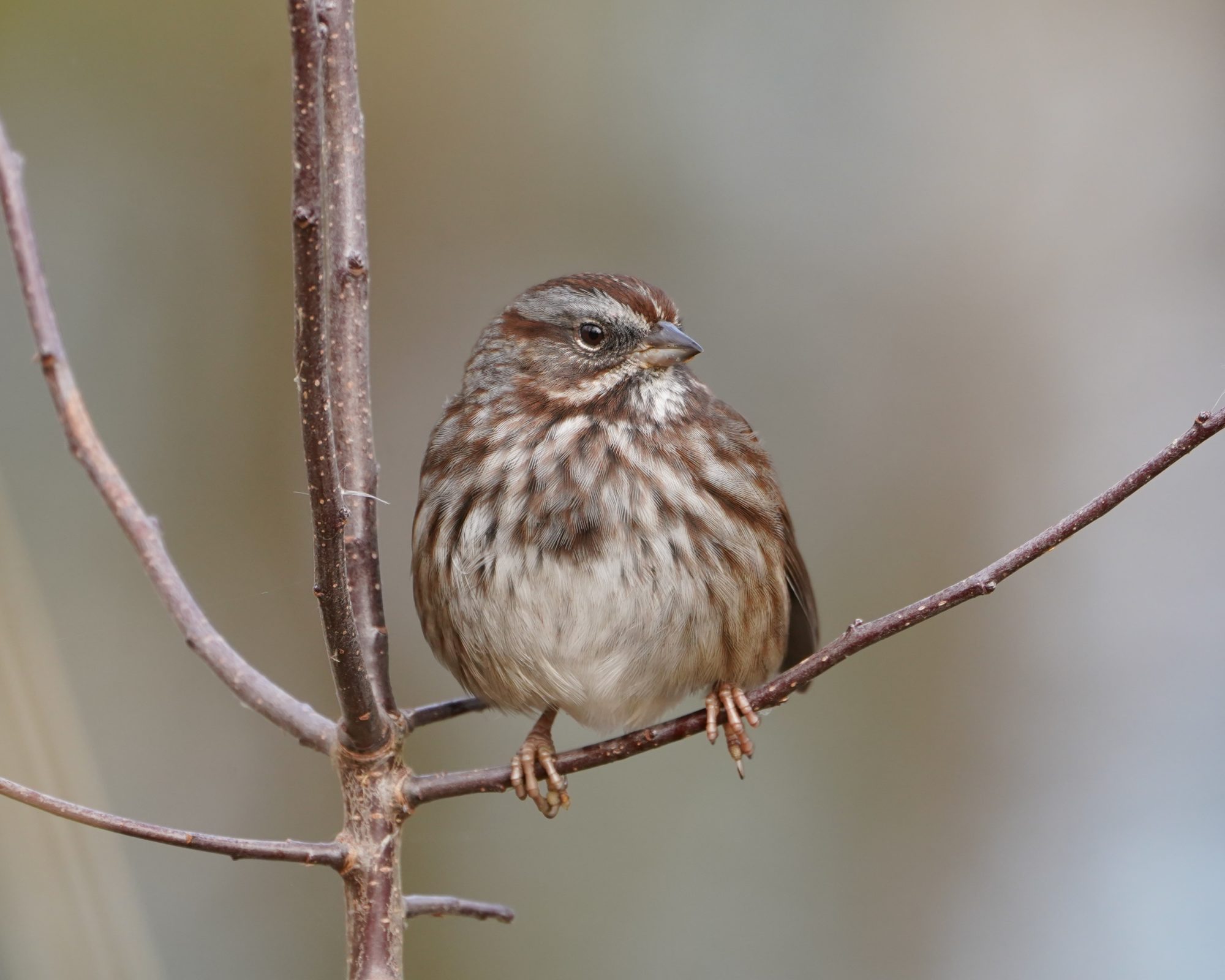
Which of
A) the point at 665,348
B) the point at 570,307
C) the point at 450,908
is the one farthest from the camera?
the point at 570,307

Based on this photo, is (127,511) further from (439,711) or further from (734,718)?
(734,718)

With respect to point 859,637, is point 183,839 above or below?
below

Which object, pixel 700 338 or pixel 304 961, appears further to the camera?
pixel 700 338

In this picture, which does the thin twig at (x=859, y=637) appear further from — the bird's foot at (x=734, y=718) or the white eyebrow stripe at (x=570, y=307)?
the white eyebrow stripe at (x=570, y=307)

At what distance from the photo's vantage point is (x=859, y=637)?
2436mm

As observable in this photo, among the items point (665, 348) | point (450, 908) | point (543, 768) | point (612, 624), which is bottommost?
point (450, 908)

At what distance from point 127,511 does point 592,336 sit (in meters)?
1.47

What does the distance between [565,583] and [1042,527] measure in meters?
3.47

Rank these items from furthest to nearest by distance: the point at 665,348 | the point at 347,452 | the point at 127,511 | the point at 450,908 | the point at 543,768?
the point at 665,348 → the point at 543,768 → the point at 347,452 → the point at 450,908 → the point at 127,511

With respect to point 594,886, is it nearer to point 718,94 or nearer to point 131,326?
point 131,326

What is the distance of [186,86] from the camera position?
251 inches

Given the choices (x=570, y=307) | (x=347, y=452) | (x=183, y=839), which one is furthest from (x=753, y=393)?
(x=183, y=839)

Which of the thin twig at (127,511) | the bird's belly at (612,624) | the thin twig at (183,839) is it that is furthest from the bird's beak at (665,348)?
the thin twig at (183,839)

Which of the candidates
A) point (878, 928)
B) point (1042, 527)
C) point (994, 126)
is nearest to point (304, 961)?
point (878, 928)
